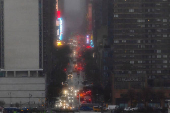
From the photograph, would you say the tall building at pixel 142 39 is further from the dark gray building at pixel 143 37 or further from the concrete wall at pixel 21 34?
the concrete wall at pixel 21 34

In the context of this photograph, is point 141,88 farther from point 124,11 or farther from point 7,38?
point 7,38

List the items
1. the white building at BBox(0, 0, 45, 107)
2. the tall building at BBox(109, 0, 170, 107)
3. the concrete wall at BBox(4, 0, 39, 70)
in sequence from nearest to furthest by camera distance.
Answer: the white building at BBox(0, 0, 45, 107)
the concrete wall at BBox(4, 0, 39, 70)
the tall building at BBox(109, 0, 170, 107)

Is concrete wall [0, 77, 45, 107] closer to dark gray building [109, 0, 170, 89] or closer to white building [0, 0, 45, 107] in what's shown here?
white building [0, 0, 45, 107]

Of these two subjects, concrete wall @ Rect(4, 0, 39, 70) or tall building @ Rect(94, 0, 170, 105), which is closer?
concrete wall @ Rect(4, 0, 39, 70)

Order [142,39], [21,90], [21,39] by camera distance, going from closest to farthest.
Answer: [21,90] → [21,39] → [142,39]

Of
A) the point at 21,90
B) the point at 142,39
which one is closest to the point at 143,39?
the point at 142,39

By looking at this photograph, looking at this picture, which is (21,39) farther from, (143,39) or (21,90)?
(143,39)

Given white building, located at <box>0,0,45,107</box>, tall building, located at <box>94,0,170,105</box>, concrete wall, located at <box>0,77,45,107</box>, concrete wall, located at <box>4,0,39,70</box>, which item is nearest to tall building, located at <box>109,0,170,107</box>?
tall building, located at <box>94,0,170,105</box>
